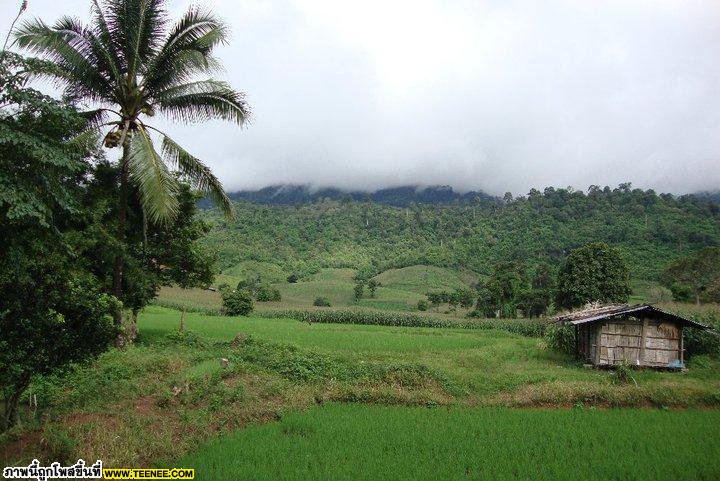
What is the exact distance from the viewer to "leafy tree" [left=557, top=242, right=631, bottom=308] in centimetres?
3822

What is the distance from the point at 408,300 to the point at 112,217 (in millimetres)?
53983

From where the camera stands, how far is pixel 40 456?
23.6 ft

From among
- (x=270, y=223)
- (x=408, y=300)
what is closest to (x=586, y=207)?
(x=408, y=300)

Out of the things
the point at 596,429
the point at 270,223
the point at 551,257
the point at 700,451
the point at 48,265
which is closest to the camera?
the point at 48,265

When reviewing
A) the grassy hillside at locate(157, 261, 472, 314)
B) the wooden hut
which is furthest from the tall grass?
the grassy hillside at locate(157, 261, 472, 314)

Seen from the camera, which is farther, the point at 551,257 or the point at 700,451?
the point at 551,257

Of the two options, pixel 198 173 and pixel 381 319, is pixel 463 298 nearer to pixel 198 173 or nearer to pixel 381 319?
pixel 381 319

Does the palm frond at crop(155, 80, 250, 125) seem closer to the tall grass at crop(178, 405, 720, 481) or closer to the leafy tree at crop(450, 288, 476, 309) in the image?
the tall grass at crop(178, 405, 720, 481)

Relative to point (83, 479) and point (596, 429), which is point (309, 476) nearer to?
point (83, 479)

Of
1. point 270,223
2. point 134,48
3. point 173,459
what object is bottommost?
point 173,459

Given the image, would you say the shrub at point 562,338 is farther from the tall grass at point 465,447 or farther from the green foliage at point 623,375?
the tall grass at point 465,447

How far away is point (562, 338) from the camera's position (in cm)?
2191

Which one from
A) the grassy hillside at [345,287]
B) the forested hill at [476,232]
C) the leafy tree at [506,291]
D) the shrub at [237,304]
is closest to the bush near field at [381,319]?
the shrub at [237,304]

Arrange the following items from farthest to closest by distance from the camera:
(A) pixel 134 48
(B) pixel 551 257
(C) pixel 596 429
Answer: (B) pixel 551 257
(A) pixel 134 48
(C) pixel 596 429
